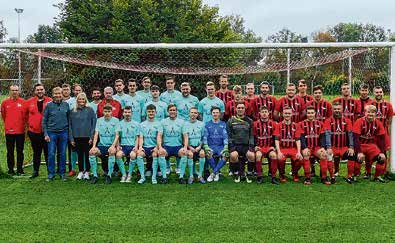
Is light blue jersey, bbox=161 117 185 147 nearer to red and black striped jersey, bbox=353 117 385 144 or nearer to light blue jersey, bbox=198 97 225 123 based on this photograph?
light blue jersey, bbox=198 97 225 123

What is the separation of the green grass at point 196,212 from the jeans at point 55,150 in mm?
300

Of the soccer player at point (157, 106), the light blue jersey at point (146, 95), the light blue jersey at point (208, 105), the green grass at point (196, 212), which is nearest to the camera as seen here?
the green grass at point (196, 212)

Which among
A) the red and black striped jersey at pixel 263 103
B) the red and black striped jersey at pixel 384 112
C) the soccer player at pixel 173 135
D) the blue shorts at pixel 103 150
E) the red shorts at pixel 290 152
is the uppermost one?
the red and black striped jersey at pixel 263 103

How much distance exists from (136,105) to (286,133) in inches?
92.7

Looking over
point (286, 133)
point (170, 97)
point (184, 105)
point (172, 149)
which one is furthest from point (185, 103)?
point (286, 133)

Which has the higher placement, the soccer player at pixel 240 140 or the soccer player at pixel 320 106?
the soccer player at pixel 320 106

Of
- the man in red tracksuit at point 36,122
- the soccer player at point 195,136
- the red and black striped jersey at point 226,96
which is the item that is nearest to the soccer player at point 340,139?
the red and black striped jersey at point 226,96

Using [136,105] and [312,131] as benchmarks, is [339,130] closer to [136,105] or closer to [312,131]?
[312,131]

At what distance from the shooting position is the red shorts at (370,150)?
25.1ft

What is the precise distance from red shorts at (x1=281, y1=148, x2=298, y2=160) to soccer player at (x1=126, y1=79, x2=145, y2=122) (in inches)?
90.7

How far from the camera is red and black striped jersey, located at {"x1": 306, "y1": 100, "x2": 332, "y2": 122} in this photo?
8.01 meters

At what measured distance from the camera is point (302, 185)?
289 inches

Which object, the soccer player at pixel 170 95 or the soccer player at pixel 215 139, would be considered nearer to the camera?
the soccer player at pixel 215 139

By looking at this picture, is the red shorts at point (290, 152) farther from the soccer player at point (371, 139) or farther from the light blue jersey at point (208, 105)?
the light blue jersey at point (208, 105)
